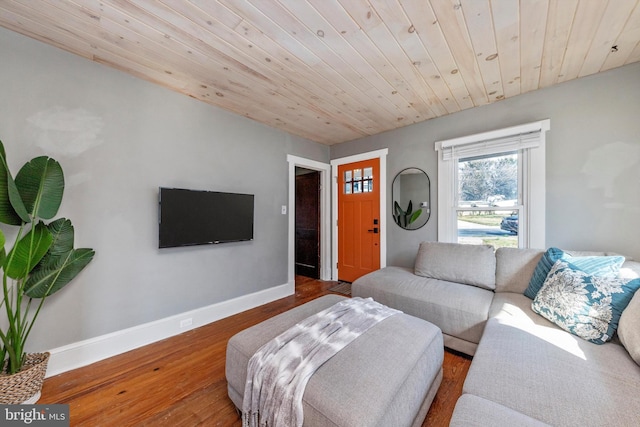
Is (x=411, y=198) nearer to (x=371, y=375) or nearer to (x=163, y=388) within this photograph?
(x=371, y=375)

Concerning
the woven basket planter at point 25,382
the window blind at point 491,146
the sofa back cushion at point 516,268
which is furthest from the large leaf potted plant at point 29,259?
the window blind at point 491,146

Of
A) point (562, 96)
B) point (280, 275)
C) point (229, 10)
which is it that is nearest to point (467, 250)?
point (562, 96)

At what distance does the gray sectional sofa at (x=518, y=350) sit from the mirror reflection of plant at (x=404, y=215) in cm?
95

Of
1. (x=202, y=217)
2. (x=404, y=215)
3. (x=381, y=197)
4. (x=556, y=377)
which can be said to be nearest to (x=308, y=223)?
(x=381, y=197)

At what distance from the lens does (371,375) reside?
→ 3.60 feet

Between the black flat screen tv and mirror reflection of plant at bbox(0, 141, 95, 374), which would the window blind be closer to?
the black flat screen tv

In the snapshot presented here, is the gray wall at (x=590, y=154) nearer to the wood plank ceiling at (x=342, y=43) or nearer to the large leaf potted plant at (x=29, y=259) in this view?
the wood plank ceiling at (x=342, y=43)

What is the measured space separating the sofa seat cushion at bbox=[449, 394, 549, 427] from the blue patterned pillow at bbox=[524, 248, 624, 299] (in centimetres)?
136

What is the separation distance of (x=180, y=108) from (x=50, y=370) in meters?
2.40

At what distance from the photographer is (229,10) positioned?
4.75 feet

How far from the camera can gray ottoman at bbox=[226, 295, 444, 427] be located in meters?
0.97

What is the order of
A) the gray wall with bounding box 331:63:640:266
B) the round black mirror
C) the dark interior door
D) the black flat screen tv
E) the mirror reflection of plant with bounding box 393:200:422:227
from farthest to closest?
the dark interior door < the mirror reflection of plant with bounding box 393:200:422:227 < the round black mirror < the black flat screen tv < the gray wall with bounding box 331:63:640:266

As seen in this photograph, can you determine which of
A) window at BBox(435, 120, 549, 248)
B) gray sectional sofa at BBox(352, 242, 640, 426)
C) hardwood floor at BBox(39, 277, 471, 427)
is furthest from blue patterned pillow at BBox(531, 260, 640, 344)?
window at BBox(435, 120, 549, 248)

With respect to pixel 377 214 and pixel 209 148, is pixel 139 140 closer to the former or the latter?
pixel 209 148
